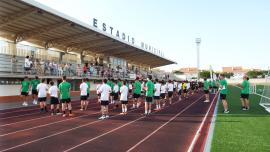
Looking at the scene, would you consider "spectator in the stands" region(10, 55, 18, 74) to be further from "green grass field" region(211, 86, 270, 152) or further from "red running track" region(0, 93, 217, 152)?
"green grass field" region(211, 86, 270, 152)

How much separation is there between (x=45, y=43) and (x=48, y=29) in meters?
A: 5.29

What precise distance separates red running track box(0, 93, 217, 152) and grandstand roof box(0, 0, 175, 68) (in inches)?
368

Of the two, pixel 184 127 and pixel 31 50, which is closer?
pixel 184 127

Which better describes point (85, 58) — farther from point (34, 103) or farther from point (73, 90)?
point (34, 103)

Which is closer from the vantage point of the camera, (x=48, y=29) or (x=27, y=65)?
(x=27, y=65)

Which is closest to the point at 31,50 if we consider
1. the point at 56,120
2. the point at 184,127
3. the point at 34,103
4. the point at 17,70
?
the point at 17,70

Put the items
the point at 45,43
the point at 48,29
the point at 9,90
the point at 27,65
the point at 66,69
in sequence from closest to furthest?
the point at 9,90
the point at 27,65
the point at 48,29
the point at 66,69
the point at 45,43

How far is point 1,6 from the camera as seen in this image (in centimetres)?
2050

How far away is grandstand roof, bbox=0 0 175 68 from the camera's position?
21.8 m

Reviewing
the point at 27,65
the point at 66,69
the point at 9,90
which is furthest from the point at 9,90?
the point at 66,69

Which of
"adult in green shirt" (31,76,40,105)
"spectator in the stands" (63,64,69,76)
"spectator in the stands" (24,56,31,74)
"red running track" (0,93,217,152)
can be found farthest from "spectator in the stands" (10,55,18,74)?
"red running track" (0,93,217,152)

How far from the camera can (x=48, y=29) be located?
26.4m

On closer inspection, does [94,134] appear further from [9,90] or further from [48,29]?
[48,29]

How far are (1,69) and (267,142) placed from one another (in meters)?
17.5
